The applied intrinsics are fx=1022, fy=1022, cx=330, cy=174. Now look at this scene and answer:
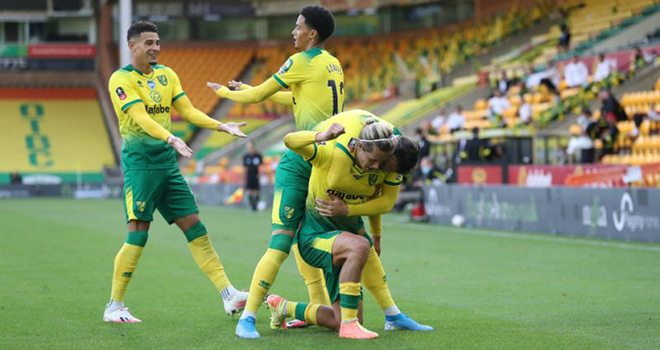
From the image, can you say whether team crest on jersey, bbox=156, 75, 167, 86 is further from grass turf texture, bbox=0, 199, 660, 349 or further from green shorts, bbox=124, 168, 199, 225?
grass turf texture, bbox=0, 199, 660, 349

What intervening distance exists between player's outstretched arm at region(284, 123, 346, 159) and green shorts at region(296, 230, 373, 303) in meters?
0.64

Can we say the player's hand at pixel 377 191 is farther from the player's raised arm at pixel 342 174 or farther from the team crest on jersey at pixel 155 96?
the team crest on jersey at pixel 155 96

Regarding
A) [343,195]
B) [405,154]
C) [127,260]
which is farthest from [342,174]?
[127,260]

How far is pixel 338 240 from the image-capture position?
6996mm

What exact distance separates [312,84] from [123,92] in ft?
A: 5.04

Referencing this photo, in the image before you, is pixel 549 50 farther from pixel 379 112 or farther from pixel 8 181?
pixel 8 181

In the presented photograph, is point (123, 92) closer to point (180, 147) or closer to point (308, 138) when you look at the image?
point (180, 147)

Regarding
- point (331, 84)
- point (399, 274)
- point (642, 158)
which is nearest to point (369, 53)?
point (642, 158)

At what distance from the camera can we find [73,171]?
51219 millimetres

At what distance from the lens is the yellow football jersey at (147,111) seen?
807 centimetres

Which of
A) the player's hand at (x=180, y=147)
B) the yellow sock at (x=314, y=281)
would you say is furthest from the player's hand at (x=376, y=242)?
the player's hand at (x=180, y=147)

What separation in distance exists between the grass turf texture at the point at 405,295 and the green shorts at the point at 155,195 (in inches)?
33.1

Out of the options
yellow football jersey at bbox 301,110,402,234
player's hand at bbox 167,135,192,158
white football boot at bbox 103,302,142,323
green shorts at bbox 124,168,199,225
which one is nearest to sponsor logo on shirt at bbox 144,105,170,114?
green shorts at bbox 124,168,199,225

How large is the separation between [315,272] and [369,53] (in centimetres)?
4445
